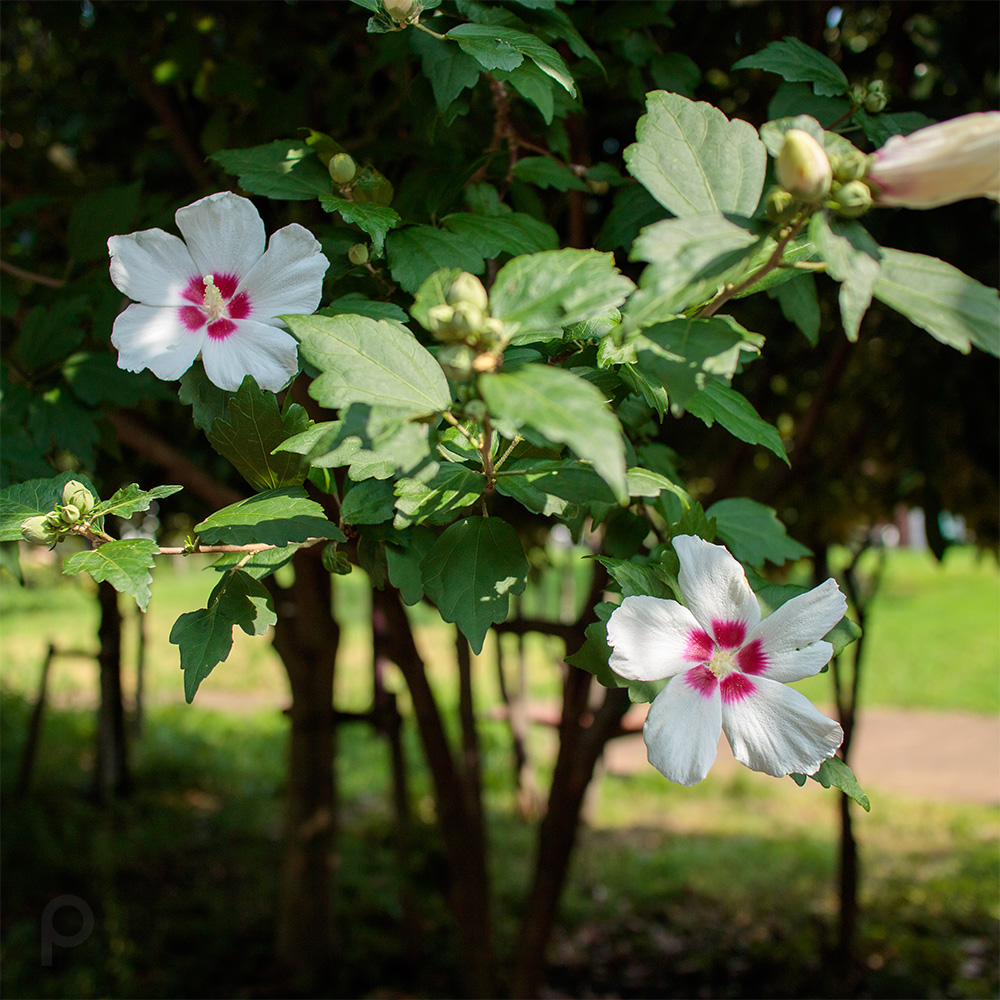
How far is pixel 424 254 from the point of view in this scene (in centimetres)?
92

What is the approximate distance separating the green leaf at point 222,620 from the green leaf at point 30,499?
0.16 metres

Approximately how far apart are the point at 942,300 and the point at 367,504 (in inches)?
20.3

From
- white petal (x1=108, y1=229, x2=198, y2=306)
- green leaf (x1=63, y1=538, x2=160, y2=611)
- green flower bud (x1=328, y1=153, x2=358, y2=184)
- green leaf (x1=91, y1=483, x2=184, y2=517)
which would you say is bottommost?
green leaf (x1=63, y1=538, x2=160, y2=611)

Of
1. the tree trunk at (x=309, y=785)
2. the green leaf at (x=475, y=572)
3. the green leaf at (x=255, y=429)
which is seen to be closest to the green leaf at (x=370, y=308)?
the green leaf at (x=255, y=429)

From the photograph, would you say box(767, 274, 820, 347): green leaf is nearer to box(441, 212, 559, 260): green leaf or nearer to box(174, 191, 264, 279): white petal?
box(441, 212, 559, 260): green leaf

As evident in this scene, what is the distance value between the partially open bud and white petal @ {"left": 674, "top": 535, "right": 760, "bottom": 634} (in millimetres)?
545

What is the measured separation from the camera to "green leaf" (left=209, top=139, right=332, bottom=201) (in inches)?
37.6

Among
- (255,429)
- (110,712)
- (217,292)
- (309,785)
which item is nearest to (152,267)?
(217,292)

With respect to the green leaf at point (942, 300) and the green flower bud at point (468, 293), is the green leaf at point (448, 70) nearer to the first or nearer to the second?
the green flower bud at point (468, 293)

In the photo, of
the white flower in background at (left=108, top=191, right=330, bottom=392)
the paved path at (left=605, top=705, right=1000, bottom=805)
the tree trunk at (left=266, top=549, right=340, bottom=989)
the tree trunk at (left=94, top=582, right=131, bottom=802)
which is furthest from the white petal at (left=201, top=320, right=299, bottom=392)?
the paved path at (left=605, top=705, right=1000, bottom=805)

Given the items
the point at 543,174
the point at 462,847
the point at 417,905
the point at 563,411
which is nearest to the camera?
the point at 563,411

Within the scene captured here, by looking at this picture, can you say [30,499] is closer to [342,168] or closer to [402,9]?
[342,168]

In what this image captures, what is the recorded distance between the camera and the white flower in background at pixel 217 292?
822mm

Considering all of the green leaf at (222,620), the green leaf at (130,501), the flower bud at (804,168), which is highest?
the flower bud at (804,168)
